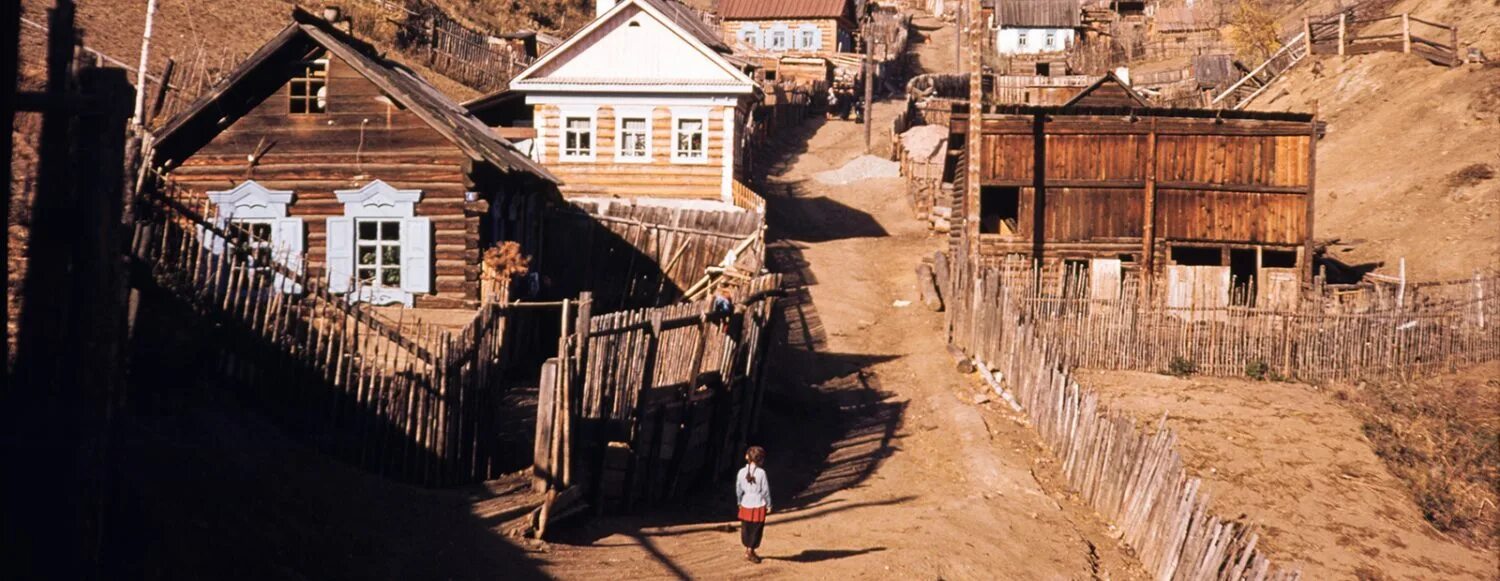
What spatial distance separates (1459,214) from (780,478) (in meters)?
25.4

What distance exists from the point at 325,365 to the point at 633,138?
24.7 m

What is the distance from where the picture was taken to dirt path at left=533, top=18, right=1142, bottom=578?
1495 centimetres

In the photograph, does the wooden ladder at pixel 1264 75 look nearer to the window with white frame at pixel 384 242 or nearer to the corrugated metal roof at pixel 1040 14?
the corrugated metal roof at pixel 1040 14

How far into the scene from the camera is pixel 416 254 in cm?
2388

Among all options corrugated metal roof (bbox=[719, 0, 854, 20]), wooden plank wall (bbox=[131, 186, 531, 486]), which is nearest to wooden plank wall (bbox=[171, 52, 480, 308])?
wooden plank wall (bbox=[131, 186, 531, 486])

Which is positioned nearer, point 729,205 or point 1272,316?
point 1272,316

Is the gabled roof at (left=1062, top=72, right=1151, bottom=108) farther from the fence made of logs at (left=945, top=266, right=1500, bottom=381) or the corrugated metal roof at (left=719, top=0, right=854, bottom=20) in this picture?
the corrugated metal roof at (left=719, top=0, right=854, bottom=20)

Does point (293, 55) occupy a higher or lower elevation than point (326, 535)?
higher

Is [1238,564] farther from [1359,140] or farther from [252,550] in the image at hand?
[1359,140]

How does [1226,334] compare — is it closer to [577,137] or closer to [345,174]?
[345,174]

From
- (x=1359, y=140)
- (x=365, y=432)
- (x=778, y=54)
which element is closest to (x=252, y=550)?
(x=365, y=432)

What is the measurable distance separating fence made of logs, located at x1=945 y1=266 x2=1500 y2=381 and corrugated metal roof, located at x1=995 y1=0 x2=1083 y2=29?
186 ft

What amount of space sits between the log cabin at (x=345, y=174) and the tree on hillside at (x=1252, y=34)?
169ft

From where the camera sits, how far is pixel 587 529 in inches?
581
